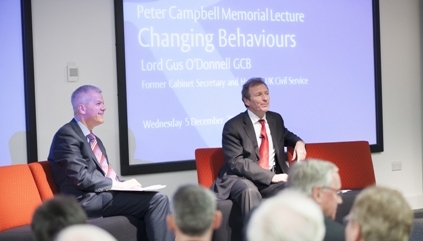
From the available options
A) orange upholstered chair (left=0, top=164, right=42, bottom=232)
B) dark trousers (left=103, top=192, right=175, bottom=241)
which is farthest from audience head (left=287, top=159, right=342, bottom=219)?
orange upholstered chair (left=0, top=164, right=42, bottom=232)

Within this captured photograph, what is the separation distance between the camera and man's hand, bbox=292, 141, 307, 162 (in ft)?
18.3

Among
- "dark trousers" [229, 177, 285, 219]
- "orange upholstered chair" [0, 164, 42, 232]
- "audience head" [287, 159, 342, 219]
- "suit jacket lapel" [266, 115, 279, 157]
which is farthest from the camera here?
"suit jacket lapel" [266, 115, 279, 157]

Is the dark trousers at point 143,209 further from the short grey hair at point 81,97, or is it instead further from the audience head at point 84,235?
the audience head at point 84,235

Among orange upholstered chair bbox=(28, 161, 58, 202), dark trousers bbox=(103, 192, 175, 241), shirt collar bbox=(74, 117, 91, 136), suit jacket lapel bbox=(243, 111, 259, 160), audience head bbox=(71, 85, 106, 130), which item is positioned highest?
audience head bbox=(71, 85, 106, 130)

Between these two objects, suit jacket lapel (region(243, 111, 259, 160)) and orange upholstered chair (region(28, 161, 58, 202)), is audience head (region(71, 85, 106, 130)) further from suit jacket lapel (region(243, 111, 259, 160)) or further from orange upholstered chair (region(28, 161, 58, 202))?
suit jacket lapel (region(243, 111, 259, 160))

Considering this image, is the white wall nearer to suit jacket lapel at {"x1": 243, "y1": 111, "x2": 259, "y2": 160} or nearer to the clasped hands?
suit jacket lapel at {"x1": 243, "y1": 111, "x2": 259, "y2": 160}

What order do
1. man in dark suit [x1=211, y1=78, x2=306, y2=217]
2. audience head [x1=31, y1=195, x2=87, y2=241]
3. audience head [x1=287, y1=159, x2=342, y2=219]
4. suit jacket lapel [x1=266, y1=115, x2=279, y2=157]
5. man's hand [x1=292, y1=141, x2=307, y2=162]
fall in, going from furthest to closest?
suit jacket lapel [x1=266, y1=115, x2=279, y2=157], man's hand [x1=292, y1=141, x2=307, y2=162], man in dark suit [x1=211, y1=78, x2=306, y2=217], audience head [x1=287, y1=159, x2=342, y2=219], audience head [x1=31, y1=195, x2=87, y2=241]

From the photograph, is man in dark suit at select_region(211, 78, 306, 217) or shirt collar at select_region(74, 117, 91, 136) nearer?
shirt collar at select_region(74, 117, 91, 136)

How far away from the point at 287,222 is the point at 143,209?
3190mm

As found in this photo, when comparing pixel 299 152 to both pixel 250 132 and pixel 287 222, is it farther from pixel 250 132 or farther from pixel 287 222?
pixel 287 222

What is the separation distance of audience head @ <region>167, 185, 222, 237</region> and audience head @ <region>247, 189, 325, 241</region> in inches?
12.7

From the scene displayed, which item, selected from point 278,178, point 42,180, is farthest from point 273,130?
point 42,180

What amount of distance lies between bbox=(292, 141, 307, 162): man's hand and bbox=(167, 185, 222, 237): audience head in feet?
10.7

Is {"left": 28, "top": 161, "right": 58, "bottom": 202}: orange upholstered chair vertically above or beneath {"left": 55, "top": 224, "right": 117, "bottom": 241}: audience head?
beneath
